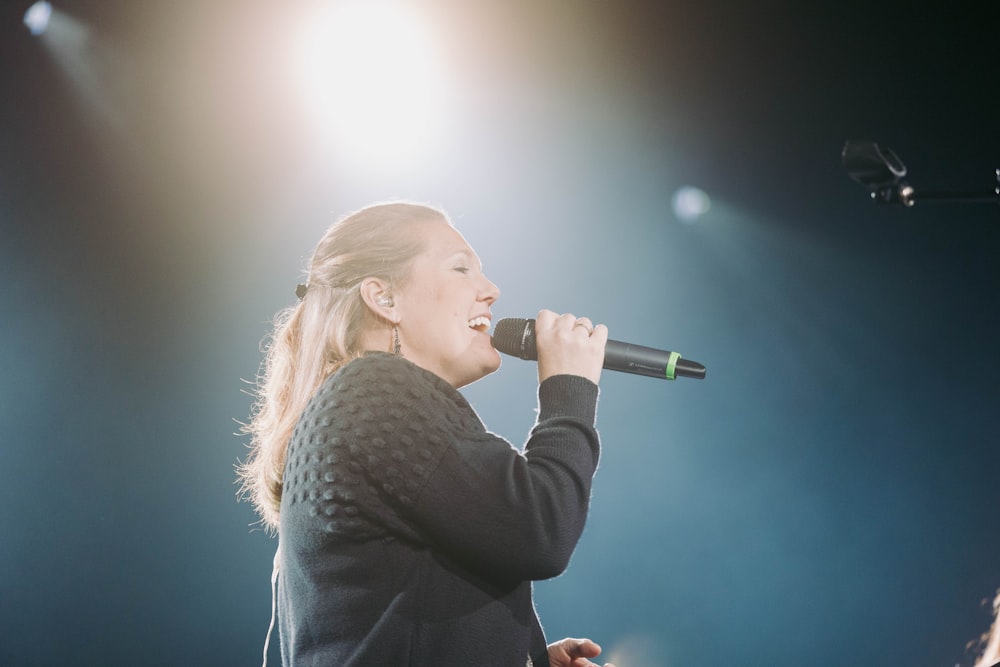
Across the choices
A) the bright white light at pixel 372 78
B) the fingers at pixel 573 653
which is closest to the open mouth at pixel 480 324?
the fingers at pixel 573 653

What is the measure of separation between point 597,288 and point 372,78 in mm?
1177

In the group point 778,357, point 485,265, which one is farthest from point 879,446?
point 485,265

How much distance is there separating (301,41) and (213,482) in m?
1.67

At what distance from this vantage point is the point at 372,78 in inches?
101

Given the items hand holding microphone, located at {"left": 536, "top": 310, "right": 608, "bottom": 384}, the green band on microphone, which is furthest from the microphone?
hand holding microphone, located at {"left": 536, "top": 310, "right": 608, "bottom": 384}

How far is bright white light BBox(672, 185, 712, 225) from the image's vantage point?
2820 mm

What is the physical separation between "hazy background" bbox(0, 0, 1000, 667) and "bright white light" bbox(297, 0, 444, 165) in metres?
0.02

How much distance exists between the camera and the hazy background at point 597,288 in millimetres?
2400

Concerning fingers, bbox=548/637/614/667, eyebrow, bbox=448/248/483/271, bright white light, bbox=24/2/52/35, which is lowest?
fingers, bbox=548/637/614/667

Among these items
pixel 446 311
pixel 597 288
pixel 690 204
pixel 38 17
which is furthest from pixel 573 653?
pixel 38 17

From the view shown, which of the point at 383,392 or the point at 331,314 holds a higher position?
the point at 331,314

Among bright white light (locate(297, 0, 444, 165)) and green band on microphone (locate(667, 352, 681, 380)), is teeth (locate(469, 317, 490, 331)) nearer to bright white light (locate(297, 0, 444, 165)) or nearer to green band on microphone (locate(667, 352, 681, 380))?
green band on microphone (locate(667, 352, 681, 380))

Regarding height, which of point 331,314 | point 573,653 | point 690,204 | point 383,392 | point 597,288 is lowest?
point 573,653

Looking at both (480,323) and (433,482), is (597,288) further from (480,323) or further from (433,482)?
(433,482)
